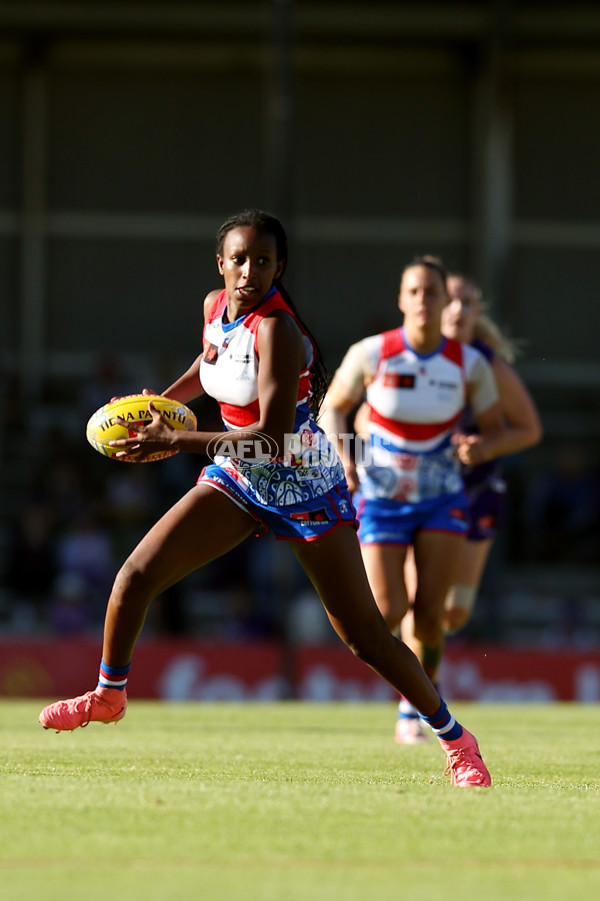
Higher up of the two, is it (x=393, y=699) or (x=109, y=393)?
(x=109, y=393)

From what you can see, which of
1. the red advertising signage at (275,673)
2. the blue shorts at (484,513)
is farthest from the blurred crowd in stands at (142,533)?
the blue shorts at (484,513)

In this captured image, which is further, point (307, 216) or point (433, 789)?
point (307, 216)

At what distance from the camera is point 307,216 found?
A: 24172 mm

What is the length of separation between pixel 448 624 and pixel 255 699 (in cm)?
627

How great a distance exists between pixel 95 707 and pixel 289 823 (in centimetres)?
145

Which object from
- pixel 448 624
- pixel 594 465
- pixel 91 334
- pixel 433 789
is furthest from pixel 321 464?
pixel 91 334

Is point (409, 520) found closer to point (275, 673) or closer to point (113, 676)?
point (113, 676)

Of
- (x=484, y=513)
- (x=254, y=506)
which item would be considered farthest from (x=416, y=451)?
(x=254, y=506)

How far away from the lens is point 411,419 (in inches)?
345

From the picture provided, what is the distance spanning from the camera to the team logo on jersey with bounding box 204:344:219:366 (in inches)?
238

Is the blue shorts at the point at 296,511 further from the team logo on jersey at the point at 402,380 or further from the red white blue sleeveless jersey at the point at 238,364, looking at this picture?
the team logo on jersey at the point at 402,380

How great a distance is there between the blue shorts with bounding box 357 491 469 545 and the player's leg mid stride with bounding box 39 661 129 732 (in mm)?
2753

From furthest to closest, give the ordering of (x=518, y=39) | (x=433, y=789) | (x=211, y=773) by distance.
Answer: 1. (x=518, y=39)
2. (x=211, y=773)
3. (x=433, y=789)

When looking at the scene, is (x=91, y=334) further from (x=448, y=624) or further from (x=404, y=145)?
(x=448, y=624)
